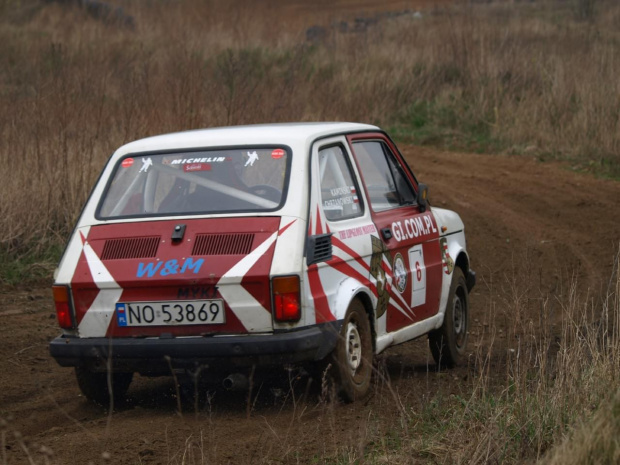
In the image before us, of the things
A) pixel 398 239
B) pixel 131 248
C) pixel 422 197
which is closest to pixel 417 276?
pixel 398 239

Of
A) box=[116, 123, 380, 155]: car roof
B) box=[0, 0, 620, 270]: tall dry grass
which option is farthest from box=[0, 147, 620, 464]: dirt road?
box=[0, 0, 620, 270]: tall dry grass

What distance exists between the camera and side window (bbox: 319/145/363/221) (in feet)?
20.2

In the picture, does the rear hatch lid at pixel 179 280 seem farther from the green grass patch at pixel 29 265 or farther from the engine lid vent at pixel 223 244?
the green grass patch at pixel 29 265

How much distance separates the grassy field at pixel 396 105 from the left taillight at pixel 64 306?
1342mm

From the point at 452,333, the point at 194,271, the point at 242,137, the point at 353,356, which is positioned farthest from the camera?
the point at 452,333

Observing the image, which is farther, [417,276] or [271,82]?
[271,82]

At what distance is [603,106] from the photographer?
1767cm

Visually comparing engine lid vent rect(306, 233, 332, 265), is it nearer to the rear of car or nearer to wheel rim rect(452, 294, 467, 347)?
the rear of car

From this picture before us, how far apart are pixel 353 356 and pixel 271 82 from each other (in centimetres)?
1231

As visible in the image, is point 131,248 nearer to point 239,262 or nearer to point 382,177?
point 239,262

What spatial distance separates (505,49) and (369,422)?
18067 millimetres

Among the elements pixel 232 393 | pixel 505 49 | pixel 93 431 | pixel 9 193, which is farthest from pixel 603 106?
pixel 93 431

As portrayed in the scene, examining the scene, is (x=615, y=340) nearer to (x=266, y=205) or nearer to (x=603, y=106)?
(x=266, y=205)

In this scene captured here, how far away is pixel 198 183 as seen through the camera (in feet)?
20.3
